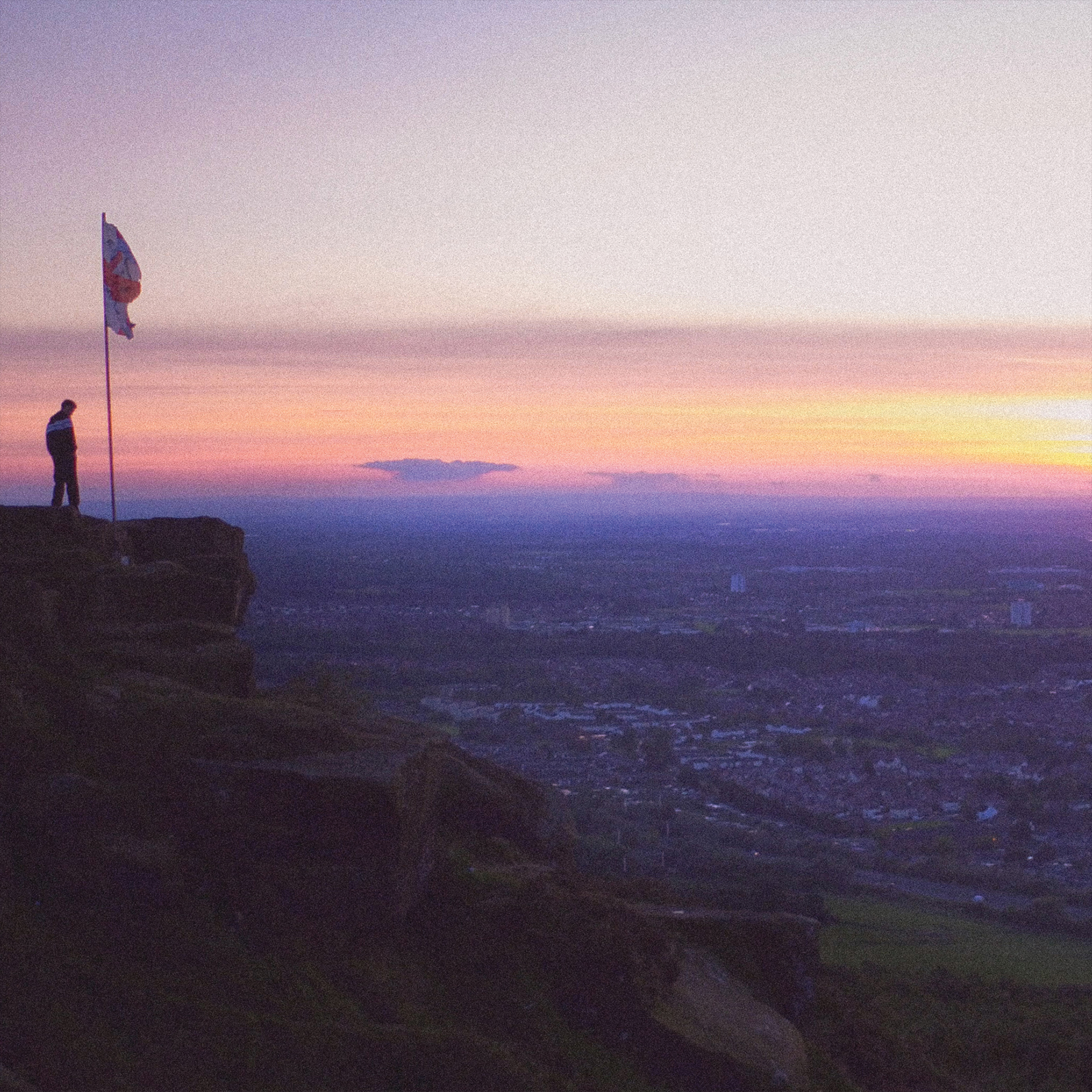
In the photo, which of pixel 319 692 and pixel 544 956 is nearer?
pixel 544 956

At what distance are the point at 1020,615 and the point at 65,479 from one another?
70648mm

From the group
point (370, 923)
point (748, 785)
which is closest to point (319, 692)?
point (370, 923)

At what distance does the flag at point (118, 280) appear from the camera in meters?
15.8

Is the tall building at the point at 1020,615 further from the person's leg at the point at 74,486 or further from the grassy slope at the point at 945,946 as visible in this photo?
the person's leg at the point at 74,486

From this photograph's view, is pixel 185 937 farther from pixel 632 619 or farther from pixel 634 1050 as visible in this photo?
pixel 632 619

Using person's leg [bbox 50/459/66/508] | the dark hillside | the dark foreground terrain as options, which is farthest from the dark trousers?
the dark hillside

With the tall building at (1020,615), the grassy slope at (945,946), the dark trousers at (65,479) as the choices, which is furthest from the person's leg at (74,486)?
the tall building at (1020,615)

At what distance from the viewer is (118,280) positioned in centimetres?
1595

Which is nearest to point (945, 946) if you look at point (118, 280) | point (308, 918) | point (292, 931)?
point (308, 918)

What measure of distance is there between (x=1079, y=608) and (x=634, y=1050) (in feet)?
265

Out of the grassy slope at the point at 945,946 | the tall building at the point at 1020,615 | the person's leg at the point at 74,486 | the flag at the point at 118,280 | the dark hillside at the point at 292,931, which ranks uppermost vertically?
the flag at the point at 118,280

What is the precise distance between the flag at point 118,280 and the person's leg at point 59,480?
2159 millimetres

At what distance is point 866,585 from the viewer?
103 meters

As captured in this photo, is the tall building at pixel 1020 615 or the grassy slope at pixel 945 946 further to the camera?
the tall building at pixel 1020 615
